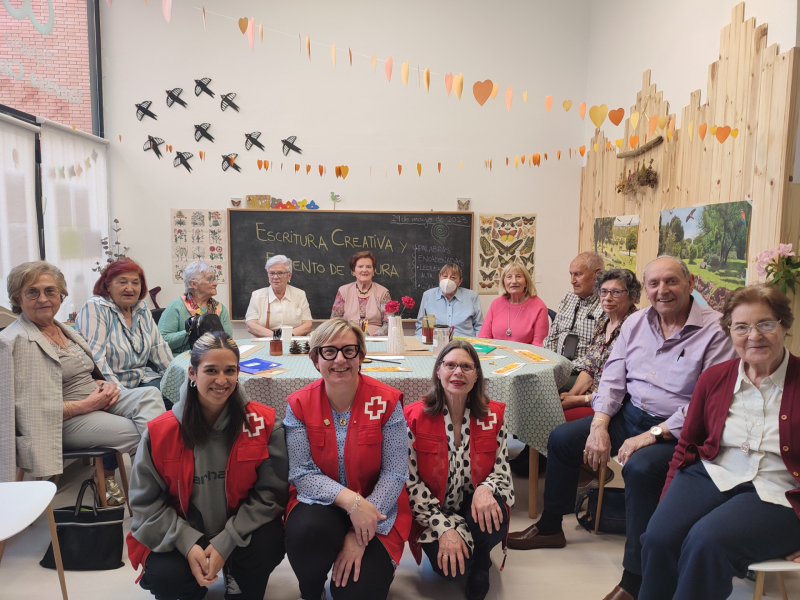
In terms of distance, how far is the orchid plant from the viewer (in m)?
2.43

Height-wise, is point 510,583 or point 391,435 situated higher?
point 391,435

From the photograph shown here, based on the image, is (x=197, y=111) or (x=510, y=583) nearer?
(x=510, y=583)

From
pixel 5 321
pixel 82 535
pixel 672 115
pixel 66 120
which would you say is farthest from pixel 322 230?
pixel 82 535

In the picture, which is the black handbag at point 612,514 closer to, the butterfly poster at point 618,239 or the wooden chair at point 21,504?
the butterfly poster at point 618,239

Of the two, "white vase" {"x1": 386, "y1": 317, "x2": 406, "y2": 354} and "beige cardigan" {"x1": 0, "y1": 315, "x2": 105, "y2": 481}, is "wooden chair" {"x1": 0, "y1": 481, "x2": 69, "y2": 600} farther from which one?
"white vase" {"x1": 386, "y1": 317, "x2": 406, "y2": 354}

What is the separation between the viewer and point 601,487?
251 cm

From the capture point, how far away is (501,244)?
5.09m

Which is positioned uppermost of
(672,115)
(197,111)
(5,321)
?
(197,111)

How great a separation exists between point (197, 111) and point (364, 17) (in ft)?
5.65

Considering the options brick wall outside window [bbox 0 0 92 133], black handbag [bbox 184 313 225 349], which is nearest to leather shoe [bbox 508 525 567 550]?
black handbag [bbox 184 313 225 349]

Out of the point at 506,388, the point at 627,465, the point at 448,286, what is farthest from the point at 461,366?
the point at 448,286

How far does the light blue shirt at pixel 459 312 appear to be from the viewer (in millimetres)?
4016

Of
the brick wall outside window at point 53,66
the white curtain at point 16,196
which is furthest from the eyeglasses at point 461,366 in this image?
the brick wall outside window at point 53,66

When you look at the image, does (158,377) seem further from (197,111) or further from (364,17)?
(364,17)
